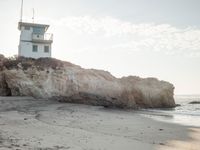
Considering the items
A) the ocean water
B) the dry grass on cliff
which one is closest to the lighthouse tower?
the dry grass on cliff

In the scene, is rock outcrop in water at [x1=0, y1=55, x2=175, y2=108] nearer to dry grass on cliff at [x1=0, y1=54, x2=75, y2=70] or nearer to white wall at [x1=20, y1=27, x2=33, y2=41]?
dry grass on cliff at [x1=0, y1=54, x2=75, y2=70]

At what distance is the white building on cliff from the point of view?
1720 inches

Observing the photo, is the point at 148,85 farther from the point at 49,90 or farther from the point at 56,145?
the point at 56,145

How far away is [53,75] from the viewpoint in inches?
1353

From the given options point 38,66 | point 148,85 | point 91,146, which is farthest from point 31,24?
point 91,146

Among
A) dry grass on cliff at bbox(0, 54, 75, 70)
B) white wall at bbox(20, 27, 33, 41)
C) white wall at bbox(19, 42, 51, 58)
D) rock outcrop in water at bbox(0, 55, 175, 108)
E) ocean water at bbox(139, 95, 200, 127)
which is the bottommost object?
ocean water at bbox(139, 95, 200, 127)

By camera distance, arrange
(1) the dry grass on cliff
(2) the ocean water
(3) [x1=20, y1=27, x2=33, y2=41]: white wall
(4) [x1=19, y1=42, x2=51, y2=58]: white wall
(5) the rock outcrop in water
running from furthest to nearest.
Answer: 1. (3) [x1=20, y1=27, x2=33, y2=41]: white wall
2. (4) [x1=19, y1=42, x2=51, y2=58]: white wall
3. (1) the dry grass on cliff
4. (5) the rock outcrop in water
5. (2) the ocean water

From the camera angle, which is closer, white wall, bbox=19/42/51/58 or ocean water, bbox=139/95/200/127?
ocean water, bbox=139/95/200/127

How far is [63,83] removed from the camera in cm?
3422

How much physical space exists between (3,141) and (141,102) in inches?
1307

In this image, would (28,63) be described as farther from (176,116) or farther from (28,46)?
(176,116)

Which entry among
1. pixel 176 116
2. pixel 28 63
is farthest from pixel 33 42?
pixel 176 116

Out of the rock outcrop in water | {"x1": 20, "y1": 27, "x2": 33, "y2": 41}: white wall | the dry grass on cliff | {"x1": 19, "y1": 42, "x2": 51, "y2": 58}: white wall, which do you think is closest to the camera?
the rock outcrop in water

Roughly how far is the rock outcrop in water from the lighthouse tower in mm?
7320
